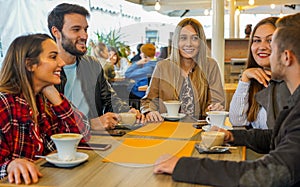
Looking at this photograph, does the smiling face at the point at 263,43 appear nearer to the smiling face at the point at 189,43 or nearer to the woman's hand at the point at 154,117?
the smiling face at the point at 189,43

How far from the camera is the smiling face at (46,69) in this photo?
164 centimetres

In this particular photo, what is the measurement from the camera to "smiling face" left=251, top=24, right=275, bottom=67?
2.14 metres

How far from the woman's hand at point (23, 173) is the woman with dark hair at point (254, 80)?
4.16 feet

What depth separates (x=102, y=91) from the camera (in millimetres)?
2516

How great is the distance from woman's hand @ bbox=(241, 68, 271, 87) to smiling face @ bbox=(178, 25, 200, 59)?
550mm

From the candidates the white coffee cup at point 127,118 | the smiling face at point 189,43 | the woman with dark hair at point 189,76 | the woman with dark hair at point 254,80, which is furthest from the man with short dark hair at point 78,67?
the woman with dark hair at point 254,80

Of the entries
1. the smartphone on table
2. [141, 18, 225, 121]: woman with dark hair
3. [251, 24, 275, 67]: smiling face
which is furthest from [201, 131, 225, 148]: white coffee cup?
[141, 18, 225, 121]: woman with dark hair

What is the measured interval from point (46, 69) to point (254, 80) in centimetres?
119

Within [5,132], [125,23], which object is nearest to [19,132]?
[5,132]

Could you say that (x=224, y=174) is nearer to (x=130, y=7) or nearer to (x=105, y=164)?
(x=105, y=164)

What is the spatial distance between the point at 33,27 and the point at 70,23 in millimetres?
1962

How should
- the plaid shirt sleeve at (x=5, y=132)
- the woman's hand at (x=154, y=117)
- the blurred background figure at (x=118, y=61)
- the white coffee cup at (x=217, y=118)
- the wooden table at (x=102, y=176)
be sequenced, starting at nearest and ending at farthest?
1. the wooden table at (x=102, y=176)
2. the plaid shirt sleeve at (x=5, y=132)
3. the white coffee cup at (x=217, y=118)
4. the woman's hand at (x=154, y=117)
5. the blurred background figure at (x=118, y=61)

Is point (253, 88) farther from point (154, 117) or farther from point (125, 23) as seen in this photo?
point (125, 23)

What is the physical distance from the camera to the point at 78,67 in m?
2.45
